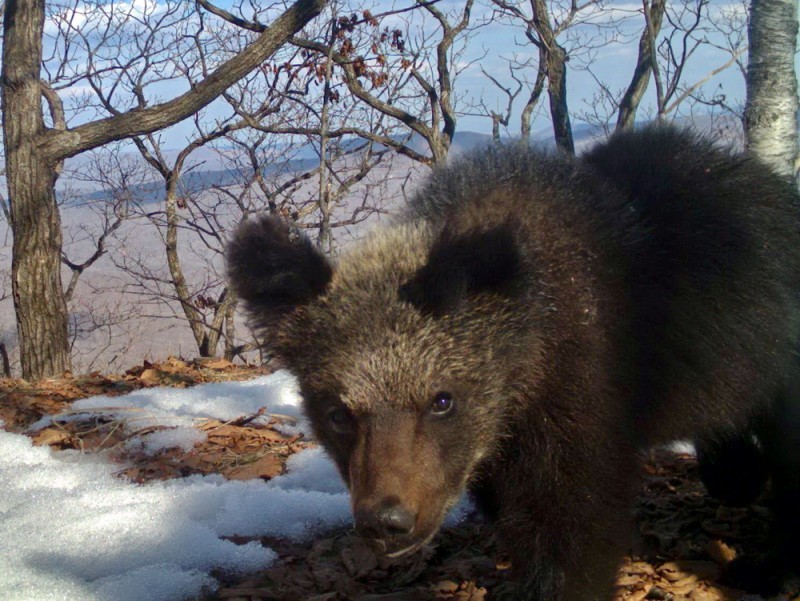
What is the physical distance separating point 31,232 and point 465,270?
650cm

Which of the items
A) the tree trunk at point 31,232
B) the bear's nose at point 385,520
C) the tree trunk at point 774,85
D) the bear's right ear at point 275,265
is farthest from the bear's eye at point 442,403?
the tree trunk at point 31,232

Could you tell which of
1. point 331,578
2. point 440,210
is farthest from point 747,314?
point 331,578

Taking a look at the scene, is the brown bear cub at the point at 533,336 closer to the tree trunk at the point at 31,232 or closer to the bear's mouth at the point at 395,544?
the bear's mouth at the point at 395,544

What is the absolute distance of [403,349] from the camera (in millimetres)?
2822

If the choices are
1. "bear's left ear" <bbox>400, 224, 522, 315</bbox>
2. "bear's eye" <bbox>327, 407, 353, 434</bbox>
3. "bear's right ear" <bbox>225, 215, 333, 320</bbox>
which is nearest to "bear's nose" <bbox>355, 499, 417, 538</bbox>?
"bear's eye" <bbox>327, 407, 353, 434</bbox>

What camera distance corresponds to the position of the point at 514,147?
356 centimetres

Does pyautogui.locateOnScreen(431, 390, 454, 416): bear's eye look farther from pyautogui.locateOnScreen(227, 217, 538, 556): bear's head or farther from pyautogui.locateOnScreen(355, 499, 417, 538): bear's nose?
pyautogui.locateOnScreen(355, 499, 417, 538): bear's nose

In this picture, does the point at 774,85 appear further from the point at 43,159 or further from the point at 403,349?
the point at 43,159

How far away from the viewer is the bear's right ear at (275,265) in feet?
9.85

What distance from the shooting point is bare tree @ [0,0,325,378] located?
7.98 meters

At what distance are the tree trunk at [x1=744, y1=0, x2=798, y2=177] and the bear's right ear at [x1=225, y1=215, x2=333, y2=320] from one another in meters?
3.60

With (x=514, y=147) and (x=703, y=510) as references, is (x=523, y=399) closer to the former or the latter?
(x=514, y=147)

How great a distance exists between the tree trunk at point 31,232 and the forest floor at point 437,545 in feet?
8.59

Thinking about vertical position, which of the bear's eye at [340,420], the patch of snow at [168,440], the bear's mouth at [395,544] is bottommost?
the bear's mouth at [395,544]
